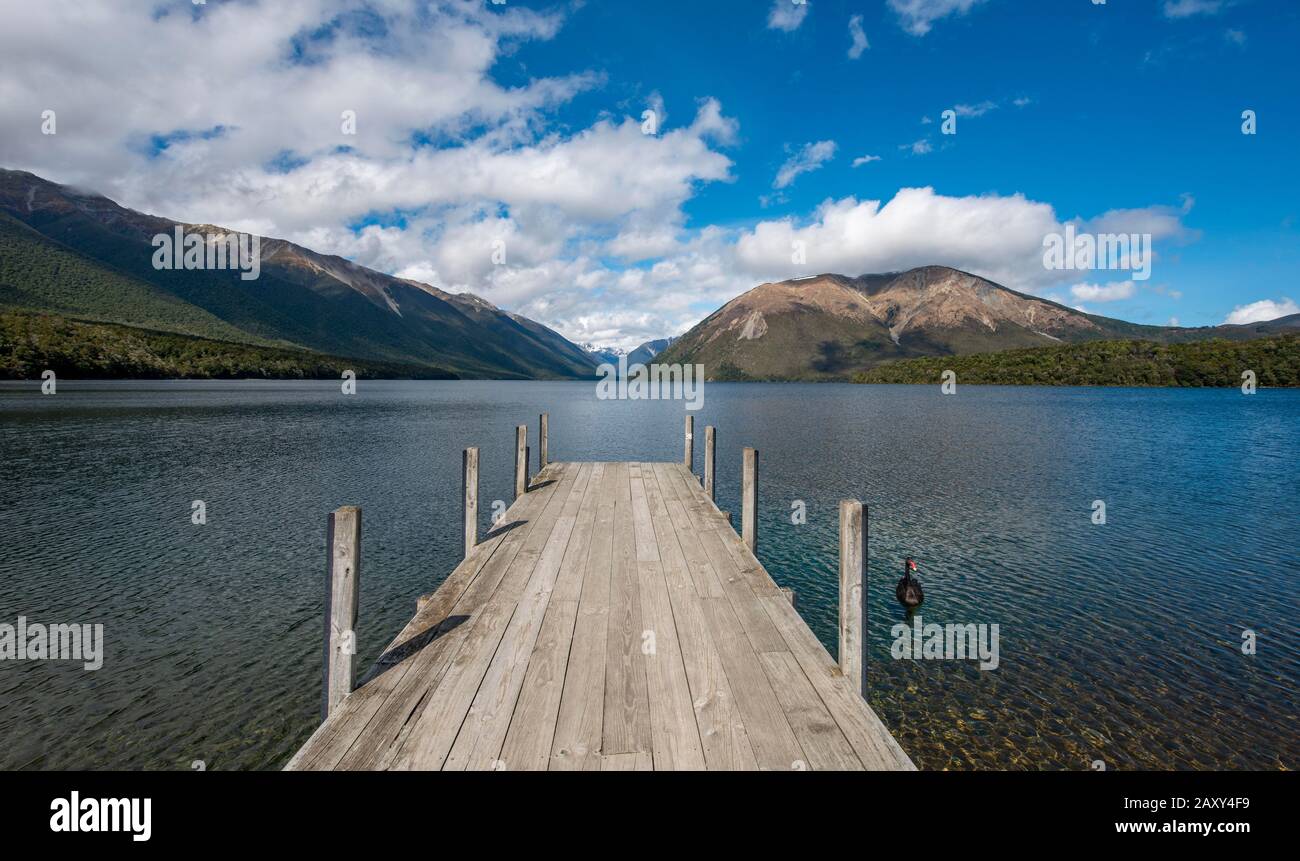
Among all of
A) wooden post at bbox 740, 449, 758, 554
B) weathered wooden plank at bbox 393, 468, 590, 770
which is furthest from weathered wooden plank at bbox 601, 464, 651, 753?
wooden post at bbox 740, 449, 758, 554

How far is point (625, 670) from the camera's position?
6121 millimetres

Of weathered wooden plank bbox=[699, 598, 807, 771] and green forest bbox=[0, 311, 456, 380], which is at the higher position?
green forest bbox=[0, 311, 456, 380]

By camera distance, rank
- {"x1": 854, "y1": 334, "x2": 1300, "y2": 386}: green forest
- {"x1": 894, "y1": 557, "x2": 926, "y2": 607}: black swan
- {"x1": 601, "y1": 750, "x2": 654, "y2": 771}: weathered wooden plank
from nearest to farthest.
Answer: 1. {"x1": 601, "y1": 750, "x2": 654, "y2": 771}: weathered wooden plank
2. {"x1": 894, "y1": 557, "x2": 926, "y2": 607}: black swan
3. {"x1": 854, "y1": 334, "x2": 1300, "y2": 386}: green forest

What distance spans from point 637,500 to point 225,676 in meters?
9.47

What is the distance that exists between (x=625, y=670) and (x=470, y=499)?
6.97 m

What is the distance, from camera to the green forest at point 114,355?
101688 millimetres

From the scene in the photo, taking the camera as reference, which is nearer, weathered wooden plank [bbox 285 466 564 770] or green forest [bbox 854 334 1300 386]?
weathered wooden plank [bbox 285 466 564 770]

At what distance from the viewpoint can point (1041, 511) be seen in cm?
2289

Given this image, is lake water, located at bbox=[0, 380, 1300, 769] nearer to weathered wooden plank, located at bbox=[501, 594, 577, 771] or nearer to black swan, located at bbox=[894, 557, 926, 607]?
black swan, located at bbox=[894, 557, 926, 607]

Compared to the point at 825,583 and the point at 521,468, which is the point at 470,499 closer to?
the point at 521,468

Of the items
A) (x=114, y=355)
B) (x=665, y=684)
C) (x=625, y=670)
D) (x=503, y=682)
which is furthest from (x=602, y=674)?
(x=114, y=355)

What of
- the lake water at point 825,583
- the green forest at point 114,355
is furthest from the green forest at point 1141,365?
the green forest at point 114,355

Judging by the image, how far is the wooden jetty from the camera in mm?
4590

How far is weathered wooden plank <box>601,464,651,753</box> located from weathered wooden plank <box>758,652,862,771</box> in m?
1.33
